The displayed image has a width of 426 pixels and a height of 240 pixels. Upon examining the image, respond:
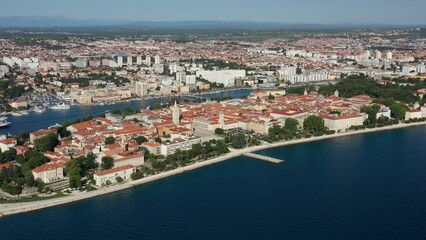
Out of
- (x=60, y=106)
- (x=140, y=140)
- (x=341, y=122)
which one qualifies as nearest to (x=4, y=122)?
(x=60, y=106)

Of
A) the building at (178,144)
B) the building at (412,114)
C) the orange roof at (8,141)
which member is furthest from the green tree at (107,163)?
the building at (412,114)

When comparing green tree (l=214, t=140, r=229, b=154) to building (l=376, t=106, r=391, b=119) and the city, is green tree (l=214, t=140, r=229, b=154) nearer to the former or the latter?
the city

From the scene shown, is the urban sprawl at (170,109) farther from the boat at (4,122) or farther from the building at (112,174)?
the boat at (4,122)

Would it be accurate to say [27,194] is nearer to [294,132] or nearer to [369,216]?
[369,216]

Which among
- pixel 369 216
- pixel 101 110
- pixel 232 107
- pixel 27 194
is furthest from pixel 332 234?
pixel 101 110

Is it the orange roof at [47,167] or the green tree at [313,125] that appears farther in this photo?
the green tree at [313,125]
